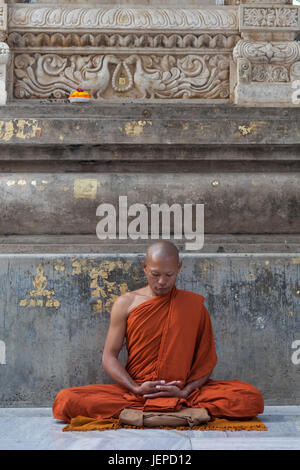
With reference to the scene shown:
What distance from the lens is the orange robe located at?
3283 mm

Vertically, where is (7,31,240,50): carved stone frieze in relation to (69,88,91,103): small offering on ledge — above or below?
above

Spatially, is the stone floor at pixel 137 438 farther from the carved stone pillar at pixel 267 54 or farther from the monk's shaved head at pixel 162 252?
the carved stone pillar at pixel 267 54

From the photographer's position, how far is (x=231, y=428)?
10.4 feet

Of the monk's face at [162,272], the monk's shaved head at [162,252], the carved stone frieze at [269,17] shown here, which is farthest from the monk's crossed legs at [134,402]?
the carved stone frieze at [269,17]

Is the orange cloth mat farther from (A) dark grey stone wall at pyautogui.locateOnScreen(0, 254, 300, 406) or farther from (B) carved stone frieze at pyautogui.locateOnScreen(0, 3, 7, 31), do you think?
(B) carved stone frieze at pyautogui.locateOnScreen(0, 3, 7, 31)

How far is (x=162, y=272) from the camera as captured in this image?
136 inches

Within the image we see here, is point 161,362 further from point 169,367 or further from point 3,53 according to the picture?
point 3,53

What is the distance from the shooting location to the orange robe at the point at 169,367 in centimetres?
328

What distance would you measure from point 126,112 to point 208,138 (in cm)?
66

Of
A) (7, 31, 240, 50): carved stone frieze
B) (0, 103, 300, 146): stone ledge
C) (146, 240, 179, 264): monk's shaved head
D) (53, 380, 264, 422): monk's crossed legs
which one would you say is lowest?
(53, 380, 264, 422): monk's crossed legs

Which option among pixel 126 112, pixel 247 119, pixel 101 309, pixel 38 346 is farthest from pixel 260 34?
pixel 38 346

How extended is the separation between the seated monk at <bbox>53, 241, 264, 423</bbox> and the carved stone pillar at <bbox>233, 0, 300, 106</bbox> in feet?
7.46

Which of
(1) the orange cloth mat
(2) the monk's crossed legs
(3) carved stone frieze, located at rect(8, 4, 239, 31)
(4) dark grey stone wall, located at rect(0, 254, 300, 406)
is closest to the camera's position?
(1) the orange cloth mat

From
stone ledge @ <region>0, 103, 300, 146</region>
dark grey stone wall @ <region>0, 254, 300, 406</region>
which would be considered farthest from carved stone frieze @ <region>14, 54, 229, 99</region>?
dark grey stone wall @ <region>0, 254, 300, 406</region>
